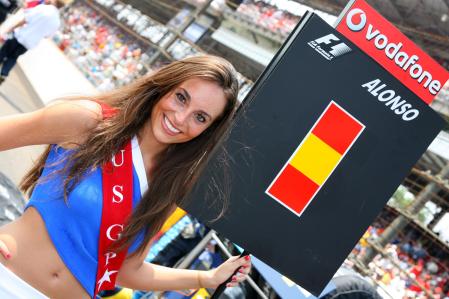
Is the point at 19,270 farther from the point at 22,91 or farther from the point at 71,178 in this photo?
the point at 22,91

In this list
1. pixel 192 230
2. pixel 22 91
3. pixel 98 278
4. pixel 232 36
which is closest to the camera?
pixel 98 278

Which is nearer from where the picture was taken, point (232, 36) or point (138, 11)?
point (232, 36)

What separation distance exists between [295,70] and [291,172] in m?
0.34

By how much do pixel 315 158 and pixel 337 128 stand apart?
124mm

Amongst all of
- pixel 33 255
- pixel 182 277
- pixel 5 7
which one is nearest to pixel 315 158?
pixel 182 277

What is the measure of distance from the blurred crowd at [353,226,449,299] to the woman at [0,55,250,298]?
4544 mm

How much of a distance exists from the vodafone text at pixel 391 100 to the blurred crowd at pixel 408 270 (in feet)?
13.7

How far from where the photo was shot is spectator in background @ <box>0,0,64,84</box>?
4355mm

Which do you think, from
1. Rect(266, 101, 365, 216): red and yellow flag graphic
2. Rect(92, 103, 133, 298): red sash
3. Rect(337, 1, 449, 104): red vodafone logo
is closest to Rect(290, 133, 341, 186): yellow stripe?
Rect(266, 101, 365, 216): red and yellow flag graphic

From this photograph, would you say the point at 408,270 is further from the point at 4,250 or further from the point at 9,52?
the point at 4,250

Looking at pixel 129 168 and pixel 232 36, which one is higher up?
pixel 232 36

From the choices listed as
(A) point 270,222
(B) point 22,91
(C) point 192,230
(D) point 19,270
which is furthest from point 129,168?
(B) point 22,91

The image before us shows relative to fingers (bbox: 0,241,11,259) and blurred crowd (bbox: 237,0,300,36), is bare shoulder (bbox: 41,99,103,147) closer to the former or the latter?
fingers (bbox: 0,241,11,259)

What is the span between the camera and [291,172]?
155 cm
